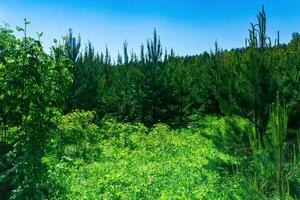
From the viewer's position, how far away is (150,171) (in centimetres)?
1153

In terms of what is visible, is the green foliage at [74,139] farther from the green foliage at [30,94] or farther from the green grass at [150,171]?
the green foliage at [30,94]

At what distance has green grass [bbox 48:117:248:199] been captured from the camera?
363 inches

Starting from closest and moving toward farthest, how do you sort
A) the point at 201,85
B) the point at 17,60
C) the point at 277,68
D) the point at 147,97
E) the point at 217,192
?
the point at 17,60
the point at 217,192
the point at 277,68
the point at 147,97
the point at 201,85

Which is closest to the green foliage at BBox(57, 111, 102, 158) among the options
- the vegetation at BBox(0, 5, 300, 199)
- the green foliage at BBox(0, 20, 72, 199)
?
the vegetation at BBox(0, 5, 300, 199)

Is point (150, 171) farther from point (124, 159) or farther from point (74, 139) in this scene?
point (74, 139)

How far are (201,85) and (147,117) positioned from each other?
157 inches

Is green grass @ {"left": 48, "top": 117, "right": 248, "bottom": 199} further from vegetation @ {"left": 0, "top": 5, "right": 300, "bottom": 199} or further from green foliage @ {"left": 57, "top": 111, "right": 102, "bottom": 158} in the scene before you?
green foliage @ {"left": 57, "top": 111, "right": 102, "bottom": 158}

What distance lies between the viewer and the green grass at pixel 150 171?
30.3 ft

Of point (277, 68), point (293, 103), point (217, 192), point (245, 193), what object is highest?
point (277, 68)

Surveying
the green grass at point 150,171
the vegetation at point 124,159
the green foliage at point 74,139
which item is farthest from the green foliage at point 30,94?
the green foliage at point 74,139

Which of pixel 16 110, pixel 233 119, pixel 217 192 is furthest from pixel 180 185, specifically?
pixel 16 110

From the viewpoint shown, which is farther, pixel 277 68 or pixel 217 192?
pixel 277 68

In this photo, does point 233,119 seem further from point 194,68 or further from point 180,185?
point 194,68

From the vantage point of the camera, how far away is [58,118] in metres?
9.06
